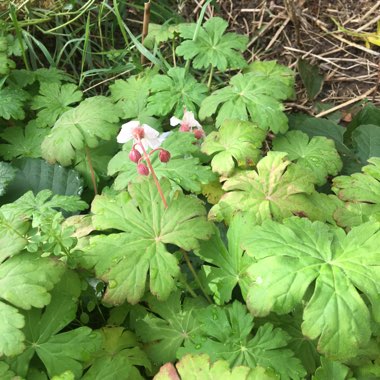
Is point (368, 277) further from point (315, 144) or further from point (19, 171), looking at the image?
point (19, 171)

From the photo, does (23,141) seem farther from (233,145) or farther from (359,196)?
(359,196)

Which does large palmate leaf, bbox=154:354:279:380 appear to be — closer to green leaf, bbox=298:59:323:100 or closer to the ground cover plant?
the ground cover plant

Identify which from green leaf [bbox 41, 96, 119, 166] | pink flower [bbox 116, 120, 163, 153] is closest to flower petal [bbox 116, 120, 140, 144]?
pink flower [bbox 116, 120, 163, 153]

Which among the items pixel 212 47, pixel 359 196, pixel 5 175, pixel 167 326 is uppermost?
pixel 212 47

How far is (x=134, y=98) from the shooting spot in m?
2.16

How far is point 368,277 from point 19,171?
1395mm

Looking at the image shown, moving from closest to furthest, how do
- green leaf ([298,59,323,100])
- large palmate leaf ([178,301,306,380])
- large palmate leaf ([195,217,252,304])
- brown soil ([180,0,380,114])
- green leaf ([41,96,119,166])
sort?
1. large palmate leaf ([178,301,306,380])
2. large palmate leaf ([195,217,252,304])
3. green leaf ([41,96,119,166])
4. green leaf ([298,59,323,100])
5. brown soil ([180,0,380,114])

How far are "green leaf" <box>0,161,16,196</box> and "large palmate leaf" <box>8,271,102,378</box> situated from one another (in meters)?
0.70

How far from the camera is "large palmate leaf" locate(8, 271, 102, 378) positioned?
1.29m

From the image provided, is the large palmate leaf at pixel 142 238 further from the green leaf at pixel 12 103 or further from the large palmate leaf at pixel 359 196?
the green leaf at pixel 12 103

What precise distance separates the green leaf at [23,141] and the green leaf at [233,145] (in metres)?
0.77

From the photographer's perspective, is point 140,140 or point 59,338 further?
point 140,140

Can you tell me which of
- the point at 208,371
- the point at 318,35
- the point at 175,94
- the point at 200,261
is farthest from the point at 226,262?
the point at 318,35

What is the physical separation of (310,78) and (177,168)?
3.84 feet
